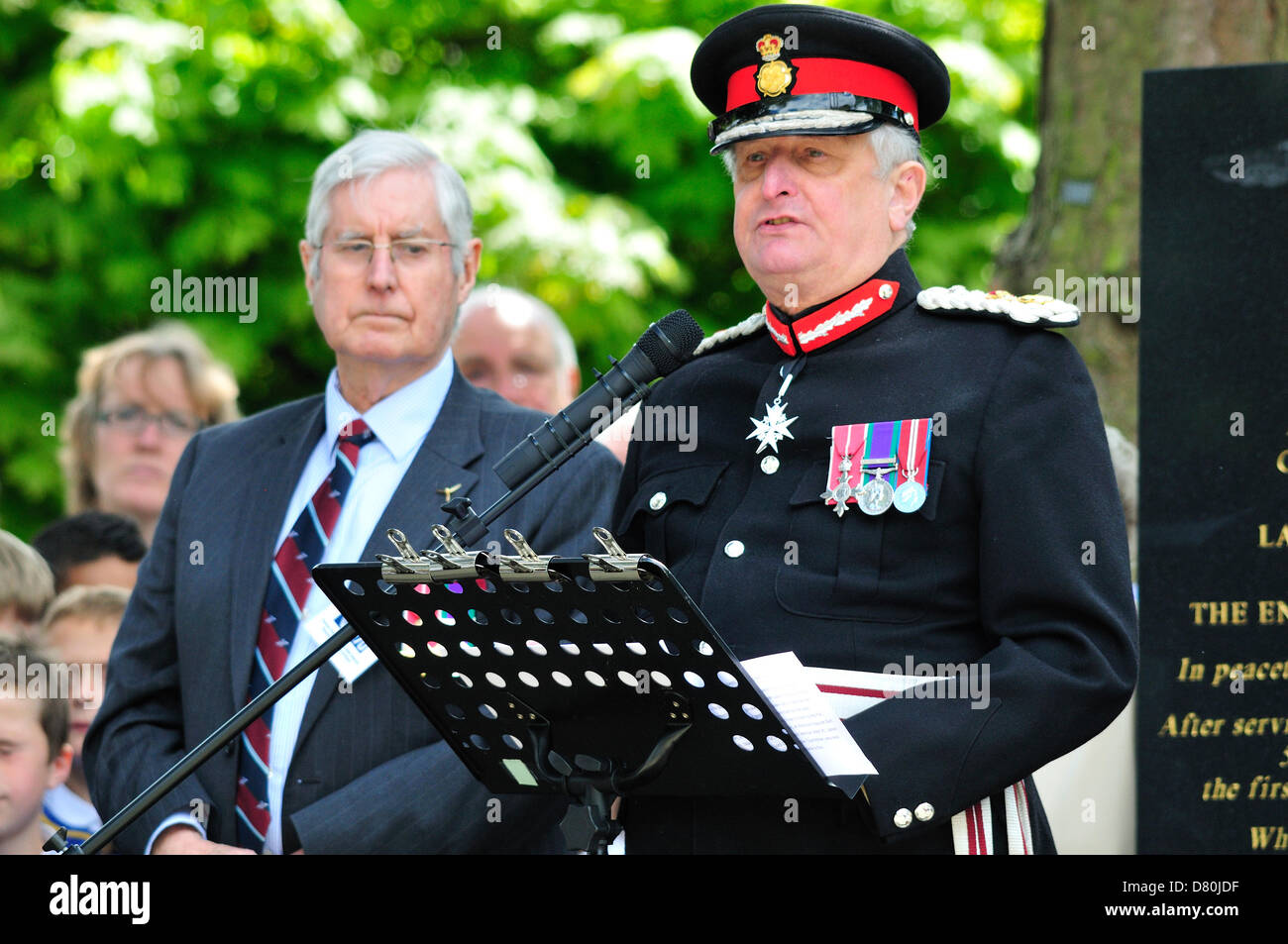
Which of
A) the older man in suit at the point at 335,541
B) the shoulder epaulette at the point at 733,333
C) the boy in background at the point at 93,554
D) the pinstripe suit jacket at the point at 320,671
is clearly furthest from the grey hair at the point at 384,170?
the boy in background at the point at 93,554

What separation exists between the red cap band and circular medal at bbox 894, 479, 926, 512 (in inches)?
28.4

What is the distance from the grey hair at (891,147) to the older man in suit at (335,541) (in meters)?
0.94

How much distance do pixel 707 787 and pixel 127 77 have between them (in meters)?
7.91

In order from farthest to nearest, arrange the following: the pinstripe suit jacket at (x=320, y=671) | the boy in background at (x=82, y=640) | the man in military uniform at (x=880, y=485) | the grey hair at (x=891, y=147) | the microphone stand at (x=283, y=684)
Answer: the boy in background at (x=82, y=640) < the pinstripe suit jacket at (x=320, y=671) < the grey hair at (x=891, y=147) < the man in military uniform at (x=880, y=485) < the microphone stand at (x=283, y=684)

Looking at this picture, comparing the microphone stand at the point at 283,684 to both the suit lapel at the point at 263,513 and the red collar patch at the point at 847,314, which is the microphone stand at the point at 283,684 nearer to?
the red collar patch at the point at 847,314

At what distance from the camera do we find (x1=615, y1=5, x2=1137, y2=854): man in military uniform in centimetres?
261

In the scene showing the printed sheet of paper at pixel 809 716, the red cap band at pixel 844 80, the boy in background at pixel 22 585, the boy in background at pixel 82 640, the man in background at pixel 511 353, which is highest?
the man in background at pixel 511 353

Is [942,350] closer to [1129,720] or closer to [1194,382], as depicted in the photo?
[1194,382]

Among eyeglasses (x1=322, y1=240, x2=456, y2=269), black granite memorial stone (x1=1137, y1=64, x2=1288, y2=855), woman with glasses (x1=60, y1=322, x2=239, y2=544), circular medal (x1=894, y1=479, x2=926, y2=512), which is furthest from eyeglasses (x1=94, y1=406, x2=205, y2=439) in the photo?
circular medal (x1=894, y1=479, x2=926, y2=512)

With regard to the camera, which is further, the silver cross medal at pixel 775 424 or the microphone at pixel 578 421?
the silver cross medal at pixel 775 424

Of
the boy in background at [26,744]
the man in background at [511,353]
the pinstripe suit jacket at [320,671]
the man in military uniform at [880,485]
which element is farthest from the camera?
the man in background at [511,353]

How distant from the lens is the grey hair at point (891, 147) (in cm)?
300

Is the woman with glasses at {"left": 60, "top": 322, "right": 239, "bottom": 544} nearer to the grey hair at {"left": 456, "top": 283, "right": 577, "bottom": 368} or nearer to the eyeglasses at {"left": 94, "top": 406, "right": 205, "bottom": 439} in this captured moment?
the eyeglasses at {"left": 94, "top": 406, "right": 205, "bottom": 439}

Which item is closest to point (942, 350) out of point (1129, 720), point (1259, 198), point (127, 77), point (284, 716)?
point (1259, 198)
